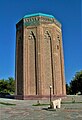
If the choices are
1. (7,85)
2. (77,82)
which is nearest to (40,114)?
(77,82)

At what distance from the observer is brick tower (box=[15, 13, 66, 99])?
26172 millimetres

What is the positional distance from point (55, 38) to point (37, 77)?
21.4ft

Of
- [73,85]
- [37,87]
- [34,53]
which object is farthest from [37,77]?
[73,85]

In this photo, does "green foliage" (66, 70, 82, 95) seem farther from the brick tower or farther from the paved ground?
the paved ground

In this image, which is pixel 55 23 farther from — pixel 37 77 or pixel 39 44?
pixel 37 77

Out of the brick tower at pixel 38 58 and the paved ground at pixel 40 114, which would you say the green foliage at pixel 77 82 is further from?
the paved ground at pixel 40 114

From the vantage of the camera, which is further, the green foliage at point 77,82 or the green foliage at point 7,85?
the green foliage at point 7,85

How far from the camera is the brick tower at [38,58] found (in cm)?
2617

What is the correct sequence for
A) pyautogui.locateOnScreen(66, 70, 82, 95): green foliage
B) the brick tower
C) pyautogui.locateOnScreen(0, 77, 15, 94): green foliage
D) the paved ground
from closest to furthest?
the paved ground, the brick tower, pyautogui.locateOnScreen(66, 70, 82, 95): green foliage, pyautogui.locateOnScreen(0, 77, 15, 94): green foliage

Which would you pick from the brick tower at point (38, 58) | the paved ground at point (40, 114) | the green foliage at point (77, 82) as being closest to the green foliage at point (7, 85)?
the green foliage at point (77, 82)

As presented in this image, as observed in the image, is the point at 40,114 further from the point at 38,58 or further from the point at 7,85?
the point at 7,85

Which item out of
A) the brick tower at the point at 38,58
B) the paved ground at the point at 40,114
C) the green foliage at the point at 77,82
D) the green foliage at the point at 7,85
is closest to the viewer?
the paved ground at the point at 40,114

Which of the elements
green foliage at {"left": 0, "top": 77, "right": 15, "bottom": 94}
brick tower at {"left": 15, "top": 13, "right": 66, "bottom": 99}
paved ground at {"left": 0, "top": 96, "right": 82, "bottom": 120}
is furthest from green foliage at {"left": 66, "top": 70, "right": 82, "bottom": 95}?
paved ground at {"left": 0, "top": 96, "right": 82, "bottom": 120}

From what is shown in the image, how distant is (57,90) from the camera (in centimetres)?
2692
